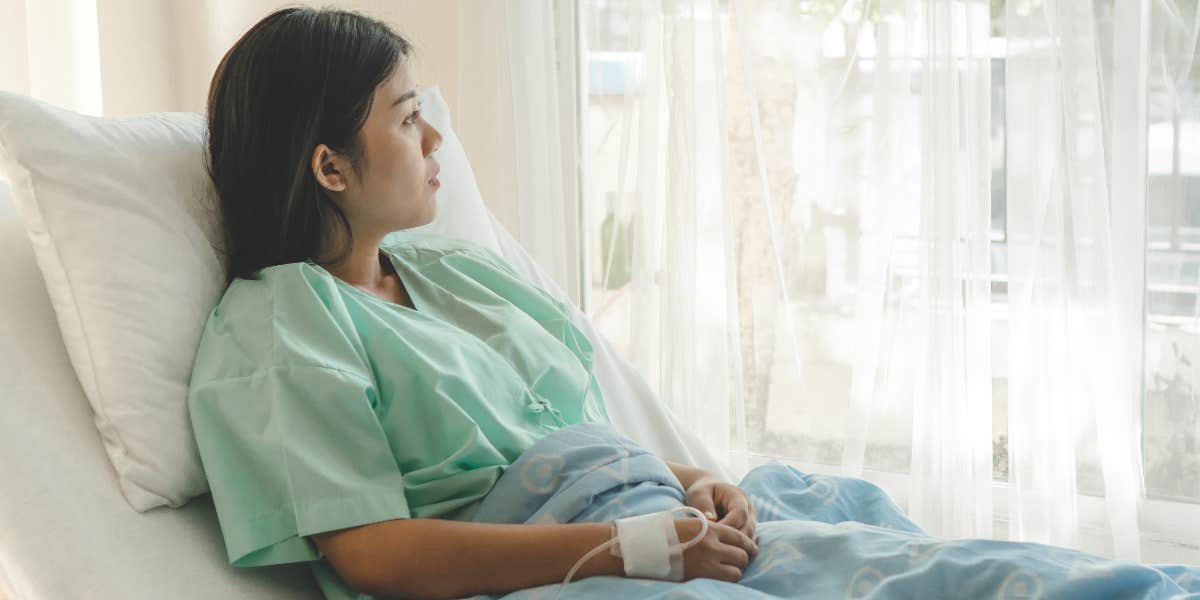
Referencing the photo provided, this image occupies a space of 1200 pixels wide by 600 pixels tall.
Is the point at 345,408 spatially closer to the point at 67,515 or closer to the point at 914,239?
the point at 67,515

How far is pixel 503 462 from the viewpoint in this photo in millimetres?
1149

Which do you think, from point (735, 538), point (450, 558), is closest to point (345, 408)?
point (450, 558)

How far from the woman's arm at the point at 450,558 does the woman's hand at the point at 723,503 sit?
154 millimetres

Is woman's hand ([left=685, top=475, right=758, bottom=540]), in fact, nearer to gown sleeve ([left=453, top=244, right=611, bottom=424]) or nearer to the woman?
the woman

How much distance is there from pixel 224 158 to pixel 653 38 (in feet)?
3.51

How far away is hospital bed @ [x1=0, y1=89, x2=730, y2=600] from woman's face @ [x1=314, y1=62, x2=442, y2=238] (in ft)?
1.06

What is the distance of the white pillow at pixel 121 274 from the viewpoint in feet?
3.61

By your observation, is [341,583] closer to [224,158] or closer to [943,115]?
[224,158]

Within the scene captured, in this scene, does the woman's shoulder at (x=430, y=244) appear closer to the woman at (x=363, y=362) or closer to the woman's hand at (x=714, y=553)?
the woman at (x=363, y=362)

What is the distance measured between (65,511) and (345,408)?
256 mm

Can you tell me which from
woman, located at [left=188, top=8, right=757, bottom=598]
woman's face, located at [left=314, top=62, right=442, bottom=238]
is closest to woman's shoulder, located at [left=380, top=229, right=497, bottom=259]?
woman, located at [left=188, top=8, right=757, bottom=598]

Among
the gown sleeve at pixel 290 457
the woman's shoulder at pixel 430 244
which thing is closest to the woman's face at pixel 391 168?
the woman's shoulder at pixel 430 244

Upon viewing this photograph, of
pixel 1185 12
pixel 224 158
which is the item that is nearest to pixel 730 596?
pixel 224 158

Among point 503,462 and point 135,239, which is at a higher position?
point 135,239
